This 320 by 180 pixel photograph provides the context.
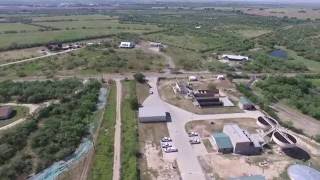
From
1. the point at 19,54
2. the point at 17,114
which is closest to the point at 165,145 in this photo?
the point at 17,114

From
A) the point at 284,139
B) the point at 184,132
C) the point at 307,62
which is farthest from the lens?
the point at 307,62

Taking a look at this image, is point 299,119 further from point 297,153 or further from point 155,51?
point 155,51

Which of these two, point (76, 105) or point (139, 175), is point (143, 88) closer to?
point (76, 105)

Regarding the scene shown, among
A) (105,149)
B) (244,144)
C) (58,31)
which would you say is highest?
(58,31)

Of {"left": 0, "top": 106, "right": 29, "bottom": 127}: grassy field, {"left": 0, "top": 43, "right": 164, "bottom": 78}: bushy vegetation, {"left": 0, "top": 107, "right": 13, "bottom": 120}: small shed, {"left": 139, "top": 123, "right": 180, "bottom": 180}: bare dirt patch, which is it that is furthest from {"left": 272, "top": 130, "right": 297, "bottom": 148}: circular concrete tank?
{"left": 0, "top": 107, "right": 13, "bottom": 120}: small shed

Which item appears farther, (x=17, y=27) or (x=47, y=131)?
(x=17, y=27)

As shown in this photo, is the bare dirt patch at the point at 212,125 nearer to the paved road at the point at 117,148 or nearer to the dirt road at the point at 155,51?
the paved road at the point at 117,148
